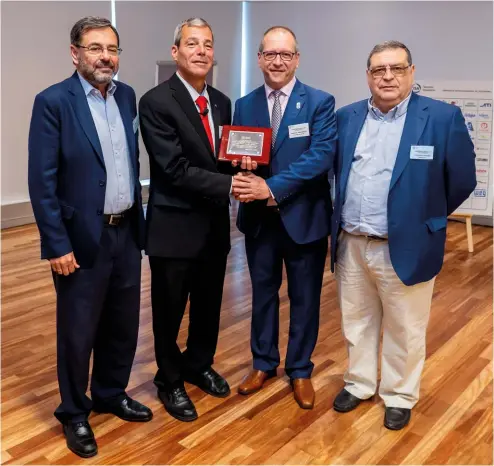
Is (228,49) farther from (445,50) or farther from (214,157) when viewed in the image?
(214,157)

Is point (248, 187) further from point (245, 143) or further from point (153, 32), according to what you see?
point (153, 32)

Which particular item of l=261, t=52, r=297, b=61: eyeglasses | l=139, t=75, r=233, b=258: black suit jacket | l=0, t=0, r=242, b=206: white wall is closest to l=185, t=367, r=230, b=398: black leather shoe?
l=139, t=75, r=233, b=258: black suit jacket

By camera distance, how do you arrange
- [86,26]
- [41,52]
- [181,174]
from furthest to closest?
[41,52]
[181,174]
[86,26]

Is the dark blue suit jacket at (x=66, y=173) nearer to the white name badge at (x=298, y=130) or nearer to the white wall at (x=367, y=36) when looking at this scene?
the white name badge at (x=298, y=130)

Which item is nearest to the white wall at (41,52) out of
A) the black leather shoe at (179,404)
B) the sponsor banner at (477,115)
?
the sponsor banner at (477,115)

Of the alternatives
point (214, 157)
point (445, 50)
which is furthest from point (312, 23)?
point (214, 157)

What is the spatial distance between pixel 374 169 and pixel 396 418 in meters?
1.12

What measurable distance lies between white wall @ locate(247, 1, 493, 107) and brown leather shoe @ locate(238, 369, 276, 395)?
5064 mm

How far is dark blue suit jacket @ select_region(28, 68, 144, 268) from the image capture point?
2.25 metres

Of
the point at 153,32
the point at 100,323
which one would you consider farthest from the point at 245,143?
the point at 153,32

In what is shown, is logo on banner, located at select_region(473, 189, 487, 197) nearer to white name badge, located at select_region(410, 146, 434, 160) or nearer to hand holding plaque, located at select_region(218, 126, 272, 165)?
white name badge, located at select_region(410, 146, 434, 160)

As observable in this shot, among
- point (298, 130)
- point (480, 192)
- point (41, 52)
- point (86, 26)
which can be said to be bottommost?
point (480, 192)

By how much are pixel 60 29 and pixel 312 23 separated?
10.8ft

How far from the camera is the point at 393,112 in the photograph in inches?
98.8
